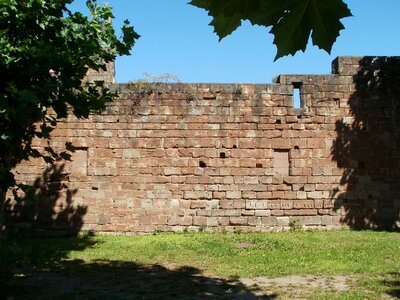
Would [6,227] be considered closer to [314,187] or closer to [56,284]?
[56,284]

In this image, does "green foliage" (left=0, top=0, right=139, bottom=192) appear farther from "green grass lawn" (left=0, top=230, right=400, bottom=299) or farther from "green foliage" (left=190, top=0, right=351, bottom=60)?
"green foliage" (left=190, top=0, right=351, bottom=60)

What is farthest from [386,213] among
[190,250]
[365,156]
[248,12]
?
[248,12]

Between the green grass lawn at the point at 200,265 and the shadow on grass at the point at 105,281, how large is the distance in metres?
0.01

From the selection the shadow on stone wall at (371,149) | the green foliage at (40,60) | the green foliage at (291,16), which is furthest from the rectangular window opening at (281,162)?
the green foliage at (291,16)

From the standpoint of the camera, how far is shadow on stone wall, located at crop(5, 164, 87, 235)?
1145 cm

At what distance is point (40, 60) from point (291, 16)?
4719 millimetres

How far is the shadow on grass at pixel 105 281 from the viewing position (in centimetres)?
633

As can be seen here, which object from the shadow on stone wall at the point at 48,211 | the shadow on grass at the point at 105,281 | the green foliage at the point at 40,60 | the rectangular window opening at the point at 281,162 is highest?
the green foliage at the point at 40,60

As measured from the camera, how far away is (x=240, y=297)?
619cm

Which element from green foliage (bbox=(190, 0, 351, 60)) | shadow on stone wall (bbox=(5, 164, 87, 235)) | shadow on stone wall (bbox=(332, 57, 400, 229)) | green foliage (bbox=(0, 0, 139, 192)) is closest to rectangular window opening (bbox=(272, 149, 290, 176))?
shadow on stone wall (bbox=(332, 57, 400, 229))

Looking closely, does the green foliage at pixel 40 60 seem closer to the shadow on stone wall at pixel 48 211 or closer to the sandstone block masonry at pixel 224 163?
the sandstone block masonry at pixel 224 163

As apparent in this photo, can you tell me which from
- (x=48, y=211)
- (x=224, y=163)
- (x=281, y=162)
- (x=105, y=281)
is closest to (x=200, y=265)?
(x=105, y=281)

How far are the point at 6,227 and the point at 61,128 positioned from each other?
9.33ft

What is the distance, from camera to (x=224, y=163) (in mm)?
11703
